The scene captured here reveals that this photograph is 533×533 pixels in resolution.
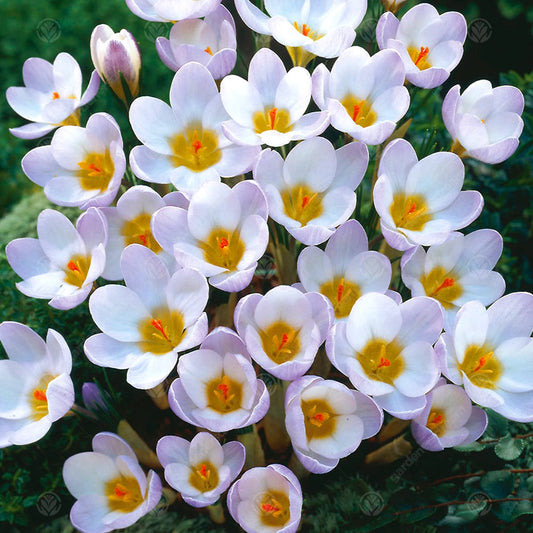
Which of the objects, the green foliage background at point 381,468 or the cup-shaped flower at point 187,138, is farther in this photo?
the green foliage background at point 381,468

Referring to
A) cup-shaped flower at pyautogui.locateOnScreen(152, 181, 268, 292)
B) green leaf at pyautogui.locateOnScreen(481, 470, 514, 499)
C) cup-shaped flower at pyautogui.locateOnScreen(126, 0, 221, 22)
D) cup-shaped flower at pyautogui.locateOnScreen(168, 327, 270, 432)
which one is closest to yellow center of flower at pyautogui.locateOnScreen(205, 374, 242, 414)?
cup-shaped flower at pyautogui.locateOnScreen(168, 327, 270, 432)

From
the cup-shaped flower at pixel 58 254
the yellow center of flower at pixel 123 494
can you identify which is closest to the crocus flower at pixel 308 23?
the cup-shaped flower at pixel 58 254

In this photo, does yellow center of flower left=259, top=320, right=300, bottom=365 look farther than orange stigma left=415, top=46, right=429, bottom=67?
No

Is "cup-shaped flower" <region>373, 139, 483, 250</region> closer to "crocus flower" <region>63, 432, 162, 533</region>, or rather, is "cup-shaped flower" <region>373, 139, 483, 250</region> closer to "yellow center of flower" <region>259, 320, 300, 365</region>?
"yellow center of flower" <region>259, 320, 300, 365</region>

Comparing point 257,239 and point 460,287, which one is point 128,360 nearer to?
point 257,239

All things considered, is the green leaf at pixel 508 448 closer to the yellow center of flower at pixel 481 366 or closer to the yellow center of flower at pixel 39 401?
the yellow center of flower at pixel 481 366

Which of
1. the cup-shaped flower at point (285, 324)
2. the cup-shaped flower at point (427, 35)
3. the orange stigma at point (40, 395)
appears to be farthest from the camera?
the cup-shaped flower at point (427, 35)

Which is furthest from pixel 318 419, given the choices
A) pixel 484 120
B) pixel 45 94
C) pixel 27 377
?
pixel 45 94
